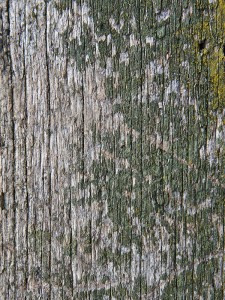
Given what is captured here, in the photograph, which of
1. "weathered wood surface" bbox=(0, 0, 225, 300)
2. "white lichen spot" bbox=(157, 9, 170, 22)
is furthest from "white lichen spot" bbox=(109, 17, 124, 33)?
"white lichen spot" bbox=(157, 9, 170, 22)

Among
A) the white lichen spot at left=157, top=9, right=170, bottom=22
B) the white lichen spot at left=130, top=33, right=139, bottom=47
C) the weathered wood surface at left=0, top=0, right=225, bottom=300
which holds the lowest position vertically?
the weathered wood surface at left=0, top=0, right=225, bottom=300

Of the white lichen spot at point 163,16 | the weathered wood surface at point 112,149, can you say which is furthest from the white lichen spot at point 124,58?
the white lichen spot at point 163,16

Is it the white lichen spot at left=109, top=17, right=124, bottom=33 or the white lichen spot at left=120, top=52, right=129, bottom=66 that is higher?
the white lichen spot at left=109, top=17, right=124, bottom=33

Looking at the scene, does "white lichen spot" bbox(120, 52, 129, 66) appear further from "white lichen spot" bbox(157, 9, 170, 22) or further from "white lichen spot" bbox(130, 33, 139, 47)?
"white lichen spot" bbox(157, 9, 170, 22)

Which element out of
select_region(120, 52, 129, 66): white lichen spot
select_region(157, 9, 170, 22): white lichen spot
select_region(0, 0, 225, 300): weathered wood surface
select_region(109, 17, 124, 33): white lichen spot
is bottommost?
select_region(0, 0, 225, 300): weathered wood surface

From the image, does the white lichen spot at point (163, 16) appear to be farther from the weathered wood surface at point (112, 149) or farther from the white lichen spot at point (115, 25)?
the white lichen spot at point (115, 25)

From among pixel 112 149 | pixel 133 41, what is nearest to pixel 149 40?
pixel 133 41

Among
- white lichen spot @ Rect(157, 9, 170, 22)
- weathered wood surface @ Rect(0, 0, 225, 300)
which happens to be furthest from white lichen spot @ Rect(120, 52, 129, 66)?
white lichen spot @ Rect(157, 9, 170, 22)

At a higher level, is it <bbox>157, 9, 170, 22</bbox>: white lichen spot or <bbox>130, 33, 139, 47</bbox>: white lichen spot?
<bbox>157, 9, 170, 22</bbox>: white lichen spot

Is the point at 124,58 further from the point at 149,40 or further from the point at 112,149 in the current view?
the point at 112,149

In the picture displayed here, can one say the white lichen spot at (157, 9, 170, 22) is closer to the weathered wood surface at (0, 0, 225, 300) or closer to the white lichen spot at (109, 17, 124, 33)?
the weathered wood surface at (0, 0, 225, 300)
